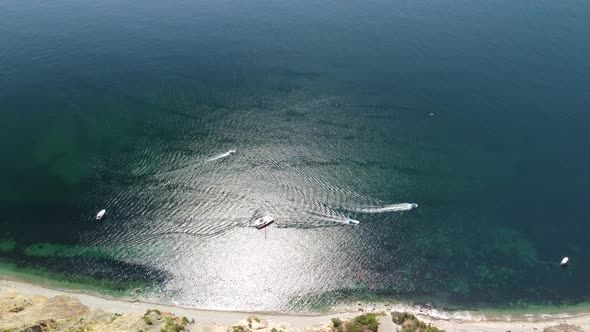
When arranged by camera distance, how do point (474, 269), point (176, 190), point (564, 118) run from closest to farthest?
point (474, 269)
point (176, 190)
point (564, 118)

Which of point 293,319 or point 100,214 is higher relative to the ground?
point 100,214

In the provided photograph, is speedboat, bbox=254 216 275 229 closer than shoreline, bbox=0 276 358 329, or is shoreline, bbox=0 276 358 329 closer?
shoreline, bbox=0 276 358 329

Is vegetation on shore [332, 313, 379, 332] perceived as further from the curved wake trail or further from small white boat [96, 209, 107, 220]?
small white boat [96, 209, 107, 220]

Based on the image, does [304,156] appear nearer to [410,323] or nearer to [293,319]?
[293,319]

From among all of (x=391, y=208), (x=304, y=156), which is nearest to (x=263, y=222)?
(x=304, y=156)

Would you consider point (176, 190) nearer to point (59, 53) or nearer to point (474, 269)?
point (474, 269)

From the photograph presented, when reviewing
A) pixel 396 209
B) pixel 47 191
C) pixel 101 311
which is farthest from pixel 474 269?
pixel 47 191

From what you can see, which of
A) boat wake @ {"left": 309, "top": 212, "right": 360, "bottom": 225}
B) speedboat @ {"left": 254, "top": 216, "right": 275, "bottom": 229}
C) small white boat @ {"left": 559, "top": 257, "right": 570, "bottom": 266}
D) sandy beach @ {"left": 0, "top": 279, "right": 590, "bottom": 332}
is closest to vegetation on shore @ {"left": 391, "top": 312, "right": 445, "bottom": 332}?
sandy beach @ {"left": 0, "top": 279, "right": 590, "bottom": 332}
